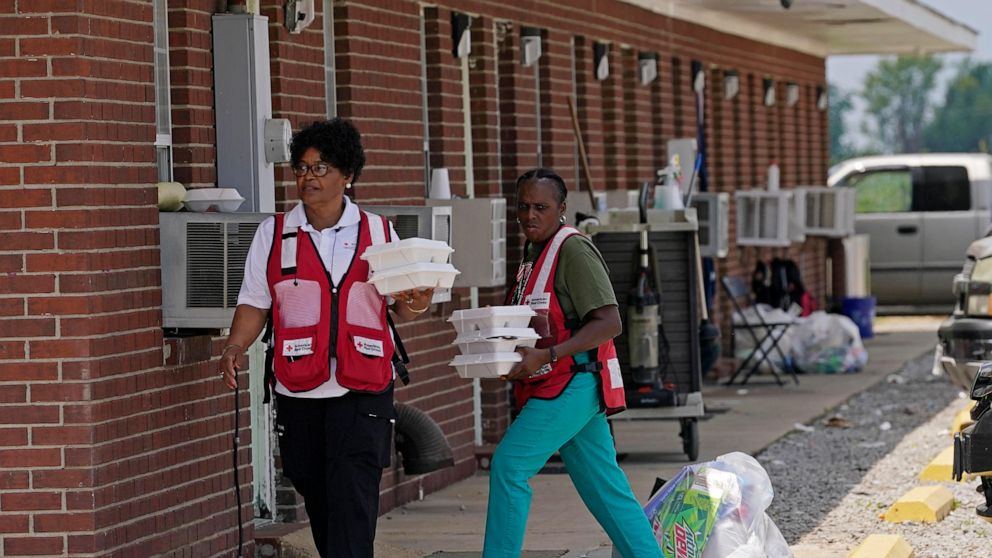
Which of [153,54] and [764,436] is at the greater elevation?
[153,54]

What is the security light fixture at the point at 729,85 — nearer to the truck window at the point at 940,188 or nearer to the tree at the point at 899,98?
the truck window at the point at 940,188

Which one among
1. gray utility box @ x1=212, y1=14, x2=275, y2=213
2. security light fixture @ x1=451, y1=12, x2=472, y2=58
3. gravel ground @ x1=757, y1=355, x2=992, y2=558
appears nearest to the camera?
gray utility box @ x1=212, y1=14, x2=275, y2=213

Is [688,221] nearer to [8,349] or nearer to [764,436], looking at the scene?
[764,436]

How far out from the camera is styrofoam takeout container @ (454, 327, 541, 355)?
23.8 feet

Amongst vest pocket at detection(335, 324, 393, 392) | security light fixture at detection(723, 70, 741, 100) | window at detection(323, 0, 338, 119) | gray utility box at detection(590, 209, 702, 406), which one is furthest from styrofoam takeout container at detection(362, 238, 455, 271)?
security light fixture at detection(723, 70, 741, 100)

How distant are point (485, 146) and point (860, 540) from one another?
420cm

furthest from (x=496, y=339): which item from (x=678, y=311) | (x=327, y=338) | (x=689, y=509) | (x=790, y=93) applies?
(x=790, y=93)

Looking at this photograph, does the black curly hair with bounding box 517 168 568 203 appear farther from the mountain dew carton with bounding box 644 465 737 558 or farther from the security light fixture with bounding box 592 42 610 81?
the security light fixture with bounding box 592 42 610 81

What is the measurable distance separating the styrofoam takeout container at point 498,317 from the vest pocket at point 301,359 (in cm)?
67

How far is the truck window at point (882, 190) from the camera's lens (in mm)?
25203

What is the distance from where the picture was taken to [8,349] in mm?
7715

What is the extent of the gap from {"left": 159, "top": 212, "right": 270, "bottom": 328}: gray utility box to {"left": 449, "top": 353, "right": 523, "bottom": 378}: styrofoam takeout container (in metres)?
1.28

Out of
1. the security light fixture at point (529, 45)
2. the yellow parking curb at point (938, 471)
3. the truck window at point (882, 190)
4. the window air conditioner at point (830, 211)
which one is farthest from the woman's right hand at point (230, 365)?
the truck window at point (882, 190)

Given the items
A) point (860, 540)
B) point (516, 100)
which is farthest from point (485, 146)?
point (860, 540)
